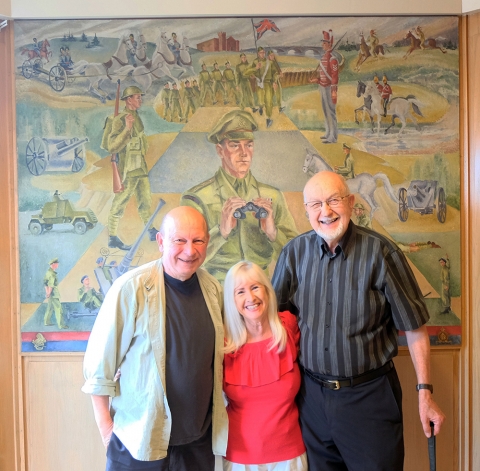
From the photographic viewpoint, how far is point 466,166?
2.81m

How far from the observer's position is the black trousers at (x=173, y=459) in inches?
75.8

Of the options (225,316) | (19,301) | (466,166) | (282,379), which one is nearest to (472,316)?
(466,166)

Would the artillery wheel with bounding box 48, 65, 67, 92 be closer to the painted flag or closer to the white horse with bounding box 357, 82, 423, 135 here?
the painted flag

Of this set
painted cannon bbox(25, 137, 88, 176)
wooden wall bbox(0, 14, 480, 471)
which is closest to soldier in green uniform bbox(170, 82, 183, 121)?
painted cannon bbox(25, 137, 88, 176)

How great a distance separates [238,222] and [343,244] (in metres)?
0.87

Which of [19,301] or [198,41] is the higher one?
[198,41]

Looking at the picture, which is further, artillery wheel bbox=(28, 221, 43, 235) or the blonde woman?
artillery wheel bbox=(28, 221, 43, 235)

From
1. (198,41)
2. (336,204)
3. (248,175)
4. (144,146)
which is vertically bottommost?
(336,204)

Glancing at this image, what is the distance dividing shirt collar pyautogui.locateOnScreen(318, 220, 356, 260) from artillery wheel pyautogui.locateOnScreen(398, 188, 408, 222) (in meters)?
0.80

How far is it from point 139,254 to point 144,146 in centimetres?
62

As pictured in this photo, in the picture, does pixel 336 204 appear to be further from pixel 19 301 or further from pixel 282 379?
pixel 19 301

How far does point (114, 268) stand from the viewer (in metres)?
2.82

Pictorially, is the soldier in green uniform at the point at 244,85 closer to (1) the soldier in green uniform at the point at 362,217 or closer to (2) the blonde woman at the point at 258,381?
(1) the soldier in green uniform at the point at 362,217

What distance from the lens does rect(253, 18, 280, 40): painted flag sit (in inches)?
109
